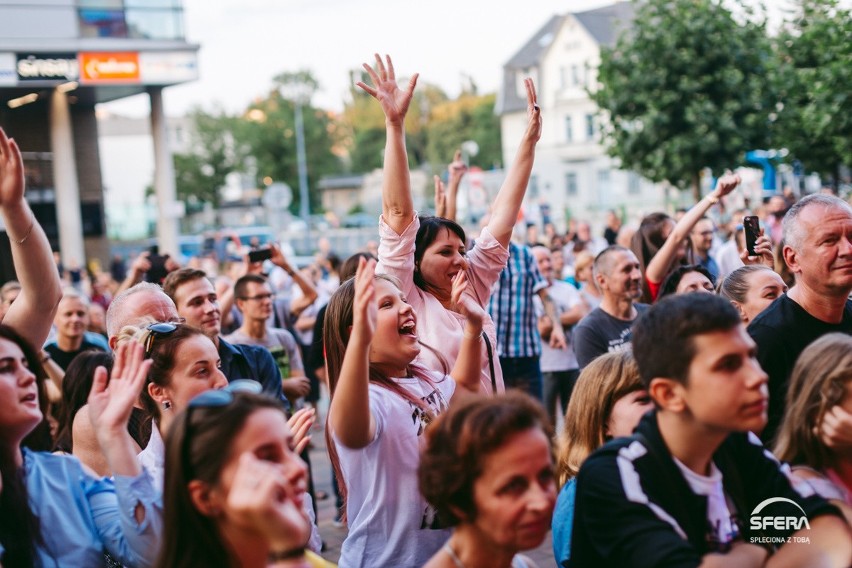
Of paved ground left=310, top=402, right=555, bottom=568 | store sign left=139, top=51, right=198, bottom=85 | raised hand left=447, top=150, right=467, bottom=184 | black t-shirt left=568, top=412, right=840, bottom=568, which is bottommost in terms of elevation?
paved ground left=310, top=402, right=555, bottom=568

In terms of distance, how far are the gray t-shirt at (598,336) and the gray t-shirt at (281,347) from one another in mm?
2180

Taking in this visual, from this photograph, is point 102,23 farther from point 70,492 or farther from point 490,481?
point 490,481

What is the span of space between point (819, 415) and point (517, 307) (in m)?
5.30

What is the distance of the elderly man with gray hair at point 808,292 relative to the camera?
396cm

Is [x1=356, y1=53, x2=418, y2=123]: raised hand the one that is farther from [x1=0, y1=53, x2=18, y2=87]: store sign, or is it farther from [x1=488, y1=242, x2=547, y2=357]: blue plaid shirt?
[x1=0, y1=53, x2=18, y2=87]: store sign

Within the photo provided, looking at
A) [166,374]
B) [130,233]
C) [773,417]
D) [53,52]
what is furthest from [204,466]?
[130,233]

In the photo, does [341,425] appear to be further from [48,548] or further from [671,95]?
[671,95]

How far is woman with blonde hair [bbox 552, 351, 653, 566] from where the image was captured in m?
3.55

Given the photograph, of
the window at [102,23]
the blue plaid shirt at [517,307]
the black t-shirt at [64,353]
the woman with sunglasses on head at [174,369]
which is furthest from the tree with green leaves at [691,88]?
the woman with sunglasses on head at [174,369]

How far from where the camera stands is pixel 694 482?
257cm

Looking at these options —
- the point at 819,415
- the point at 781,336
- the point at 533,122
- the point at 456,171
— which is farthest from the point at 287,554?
the point at 456,171

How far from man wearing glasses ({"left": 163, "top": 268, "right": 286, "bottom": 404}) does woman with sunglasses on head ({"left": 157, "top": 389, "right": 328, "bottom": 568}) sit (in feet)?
8.88

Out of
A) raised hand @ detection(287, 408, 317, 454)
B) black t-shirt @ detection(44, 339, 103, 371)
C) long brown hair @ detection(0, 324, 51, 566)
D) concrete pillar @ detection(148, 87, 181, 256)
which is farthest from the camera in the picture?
concrete pillar @ detection(148, 87, 181, 256)

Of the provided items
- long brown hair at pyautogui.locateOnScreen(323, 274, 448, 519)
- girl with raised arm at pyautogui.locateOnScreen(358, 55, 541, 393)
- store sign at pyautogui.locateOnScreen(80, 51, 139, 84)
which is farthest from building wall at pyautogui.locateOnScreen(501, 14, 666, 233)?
long brown hair at pyautogui.locateOnScreen(323, 274, 448, 519)
